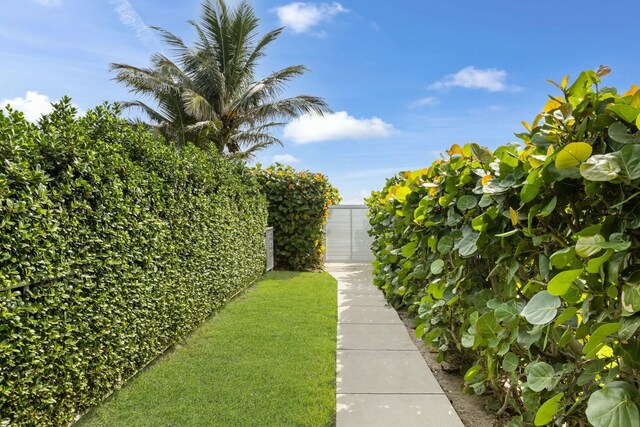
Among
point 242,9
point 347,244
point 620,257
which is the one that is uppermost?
point 242,9

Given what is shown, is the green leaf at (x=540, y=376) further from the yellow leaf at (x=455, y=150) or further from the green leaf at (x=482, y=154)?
the yellow leaf at (x=455, y=150)

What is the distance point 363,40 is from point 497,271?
6248 mm

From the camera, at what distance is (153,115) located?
685 inches

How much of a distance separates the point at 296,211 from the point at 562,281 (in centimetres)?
958

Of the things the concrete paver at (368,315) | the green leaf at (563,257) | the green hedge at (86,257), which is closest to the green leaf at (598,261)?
the green leaf at (563,257)

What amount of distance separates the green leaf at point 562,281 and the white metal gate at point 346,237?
12324mm

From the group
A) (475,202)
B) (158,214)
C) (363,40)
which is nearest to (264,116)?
(363,40)

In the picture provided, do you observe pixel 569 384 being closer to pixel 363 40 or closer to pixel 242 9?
pixel 363 40

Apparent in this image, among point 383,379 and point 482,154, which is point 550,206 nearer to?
point 482,154

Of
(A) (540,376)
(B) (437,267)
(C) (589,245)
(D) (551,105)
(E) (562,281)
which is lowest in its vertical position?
(A) (540,376)

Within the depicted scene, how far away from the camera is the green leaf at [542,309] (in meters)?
1.30

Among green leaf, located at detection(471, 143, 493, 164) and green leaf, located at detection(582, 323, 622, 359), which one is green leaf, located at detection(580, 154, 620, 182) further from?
green leaf, located at detection(471, 143, 493, 164)

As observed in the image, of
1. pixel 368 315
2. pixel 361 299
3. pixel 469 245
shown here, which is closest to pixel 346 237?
pixel 361 299

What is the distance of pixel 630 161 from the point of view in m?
1.14
